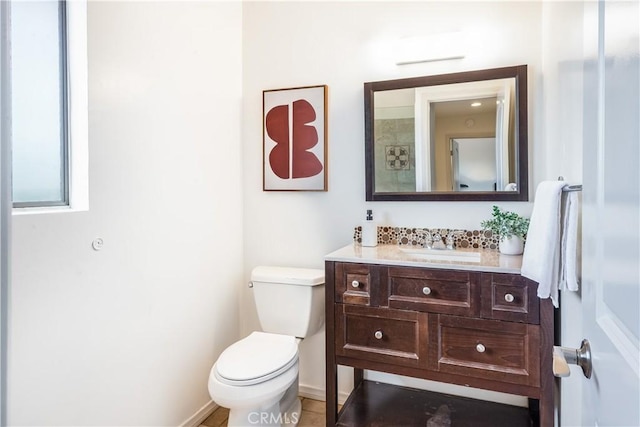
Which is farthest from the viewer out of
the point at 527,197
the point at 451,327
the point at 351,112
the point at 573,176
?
the point at 351,112

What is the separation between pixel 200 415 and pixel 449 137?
2013 mm

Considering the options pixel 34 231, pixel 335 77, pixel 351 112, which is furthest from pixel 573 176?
pixel 34 231

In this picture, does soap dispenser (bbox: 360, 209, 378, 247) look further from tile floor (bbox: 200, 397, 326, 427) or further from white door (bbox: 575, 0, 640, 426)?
white door (bbox: 575, 0, 640, 426)

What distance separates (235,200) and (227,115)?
0.52 m

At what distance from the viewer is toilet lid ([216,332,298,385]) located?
167 centimetres

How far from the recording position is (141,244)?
1751 mm

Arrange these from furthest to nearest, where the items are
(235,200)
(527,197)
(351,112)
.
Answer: (235,200), (351,112), (527,197)

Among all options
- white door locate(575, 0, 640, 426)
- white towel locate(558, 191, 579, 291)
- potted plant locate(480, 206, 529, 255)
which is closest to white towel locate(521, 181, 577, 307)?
white towel locate(558, 191, 579, 291)

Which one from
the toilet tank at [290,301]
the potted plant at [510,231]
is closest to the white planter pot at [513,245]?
the potted plant at [510,231]

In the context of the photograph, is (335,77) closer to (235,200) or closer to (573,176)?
(235,200)

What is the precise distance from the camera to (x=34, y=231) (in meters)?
1.30

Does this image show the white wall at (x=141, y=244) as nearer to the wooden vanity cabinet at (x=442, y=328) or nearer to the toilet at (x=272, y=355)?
the toilet at (x=272, y=355)

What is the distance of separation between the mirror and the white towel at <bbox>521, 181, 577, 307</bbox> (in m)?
0.74

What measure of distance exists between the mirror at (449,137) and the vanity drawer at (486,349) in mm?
686
